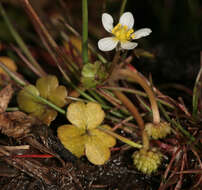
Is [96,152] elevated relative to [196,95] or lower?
lower

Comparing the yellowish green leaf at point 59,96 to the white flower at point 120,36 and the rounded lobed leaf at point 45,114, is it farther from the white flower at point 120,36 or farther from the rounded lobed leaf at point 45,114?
the white flower at point 120,36

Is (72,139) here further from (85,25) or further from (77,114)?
(85,25)

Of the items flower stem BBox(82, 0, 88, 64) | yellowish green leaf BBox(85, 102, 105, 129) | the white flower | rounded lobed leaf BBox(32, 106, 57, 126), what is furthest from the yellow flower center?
rounded lobed leaf BBox(32, 106, 57, 126)

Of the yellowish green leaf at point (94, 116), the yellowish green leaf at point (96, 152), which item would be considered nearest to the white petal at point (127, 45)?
the yellowish green leaf at point (94, 116)

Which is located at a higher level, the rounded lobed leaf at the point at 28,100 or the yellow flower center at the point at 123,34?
the yellow flower center at the point at 123,34

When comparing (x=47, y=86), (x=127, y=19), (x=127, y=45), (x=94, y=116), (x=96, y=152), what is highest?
(x=127, y=19)

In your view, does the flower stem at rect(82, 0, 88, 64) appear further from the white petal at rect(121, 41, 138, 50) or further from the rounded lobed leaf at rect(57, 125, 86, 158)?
the rounded lobed leaf at rect(57, 125, 86, 158)

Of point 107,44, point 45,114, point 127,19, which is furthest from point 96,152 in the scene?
point 127,19
